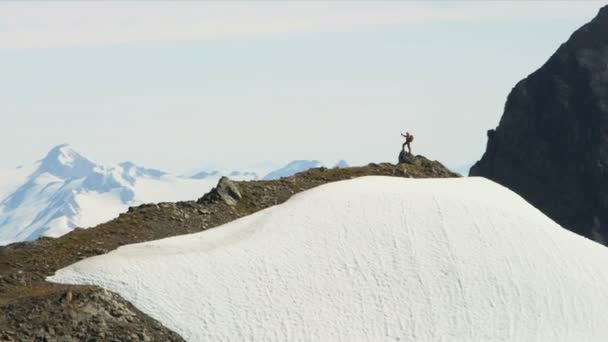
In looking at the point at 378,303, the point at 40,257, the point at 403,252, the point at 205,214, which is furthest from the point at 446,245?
the point at 40,257

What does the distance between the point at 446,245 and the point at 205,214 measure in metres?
19.4

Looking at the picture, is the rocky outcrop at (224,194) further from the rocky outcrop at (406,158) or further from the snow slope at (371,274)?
the rocky outcrop at (406,158)

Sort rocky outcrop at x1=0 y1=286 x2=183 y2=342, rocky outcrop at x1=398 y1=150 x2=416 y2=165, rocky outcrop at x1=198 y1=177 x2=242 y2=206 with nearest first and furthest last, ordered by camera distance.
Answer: rocky outcrop at x1=0 y1=286 x2=183 y2=342 < rocky outcrop at x1=198 y1=177 x2=242 y2=206 < rocky outcrop at x1=398 y1=150 x2=416 y2=165

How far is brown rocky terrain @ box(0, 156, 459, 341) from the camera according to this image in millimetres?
57406

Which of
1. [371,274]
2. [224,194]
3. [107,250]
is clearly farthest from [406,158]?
[107,250]

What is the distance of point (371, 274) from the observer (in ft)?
227

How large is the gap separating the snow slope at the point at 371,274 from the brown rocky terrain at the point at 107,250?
223cm

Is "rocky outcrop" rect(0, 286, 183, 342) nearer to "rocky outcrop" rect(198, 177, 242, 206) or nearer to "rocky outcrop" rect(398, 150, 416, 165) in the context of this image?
"rocky outcrop" rect(198, 177, 242, 206)

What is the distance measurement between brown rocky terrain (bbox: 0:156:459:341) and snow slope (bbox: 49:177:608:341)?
2.23 m

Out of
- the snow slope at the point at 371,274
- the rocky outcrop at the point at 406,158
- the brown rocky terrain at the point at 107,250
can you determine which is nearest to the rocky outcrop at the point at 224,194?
the brown rocky terrain at the point at 107,250

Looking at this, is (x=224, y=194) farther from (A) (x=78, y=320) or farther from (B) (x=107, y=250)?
(A) (x=78, y=320)

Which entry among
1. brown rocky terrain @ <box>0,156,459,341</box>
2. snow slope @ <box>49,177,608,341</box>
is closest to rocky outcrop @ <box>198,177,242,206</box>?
brown rocky terrain @ <box>0,156,459,341</box>

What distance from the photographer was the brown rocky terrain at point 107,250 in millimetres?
57406

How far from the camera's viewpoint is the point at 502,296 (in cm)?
6931
